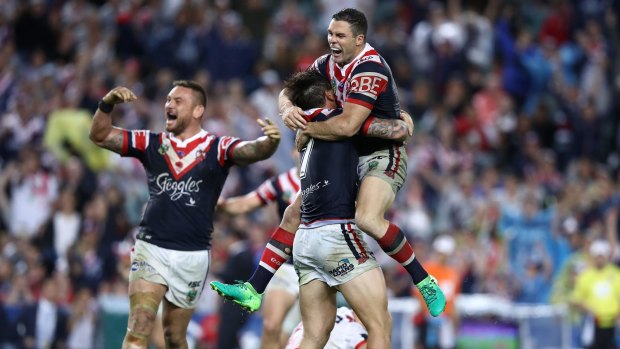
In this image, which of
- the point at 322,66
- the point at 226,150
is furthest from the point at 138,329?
the point at 322,66

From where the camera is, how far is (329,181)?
8781 millimetres

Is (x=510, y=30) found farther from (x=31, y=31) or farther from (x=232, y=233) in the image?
(x=31, y=31)

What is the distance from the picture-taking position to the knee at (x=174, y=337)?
10062 millimetres

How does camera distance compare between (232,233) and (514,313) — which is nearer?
(514,313)

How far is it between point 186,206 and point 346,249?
1.95m

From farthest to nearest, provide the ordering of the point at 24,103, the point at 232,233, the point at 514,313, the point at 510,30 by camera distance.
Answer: the point at 510,30 → the point at 24,103 → the point at 232,233 → the point at 514,313

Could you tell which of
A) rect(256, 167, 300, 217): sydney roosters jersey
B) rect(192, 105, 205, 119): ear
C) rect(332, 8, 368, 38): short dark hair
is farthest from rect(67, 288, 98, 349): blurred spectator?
rect(332, 8, 368, 38): short dark hair

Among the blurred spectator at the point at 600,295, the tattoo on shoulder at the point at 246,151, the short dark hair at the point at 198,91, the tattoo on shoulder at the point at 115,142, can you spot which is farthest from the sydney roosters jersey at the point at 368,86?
the blurred spectator at the point at 600,295

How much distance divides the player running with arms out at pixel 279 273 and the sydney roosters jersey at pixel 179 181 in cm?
129

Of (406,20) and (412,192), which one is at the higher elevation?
(406,20)

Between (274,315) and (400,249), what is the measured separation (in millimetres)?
3302

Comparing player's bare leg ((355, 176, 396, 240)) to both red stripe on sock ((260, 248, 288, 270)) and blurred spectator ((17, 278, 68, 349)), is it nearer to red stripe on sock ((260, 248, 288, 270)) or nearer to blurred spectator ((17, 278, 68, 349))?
red stripe on sock ((260, 248, 288, 270))

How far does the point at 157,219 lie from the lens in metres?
10.1

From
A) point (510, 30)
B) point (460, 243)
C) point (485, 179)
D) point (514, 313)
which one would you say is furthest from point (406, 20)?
point (514, 313)
